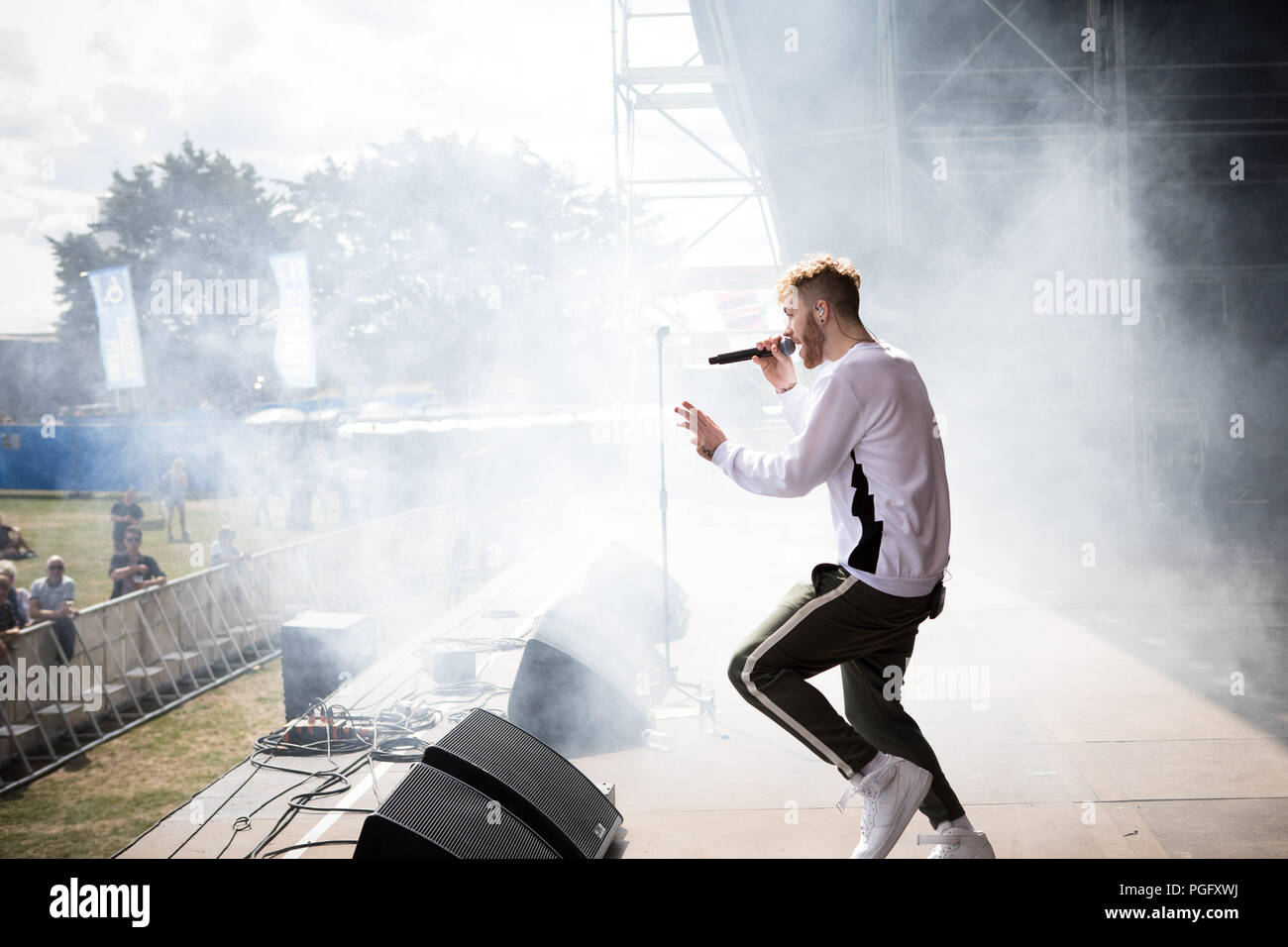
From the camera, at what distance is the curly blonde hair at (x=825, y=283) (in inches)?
109

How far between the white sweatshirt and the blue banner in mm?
18905

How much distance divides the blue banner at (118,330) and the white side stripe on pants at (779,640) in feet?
61.7

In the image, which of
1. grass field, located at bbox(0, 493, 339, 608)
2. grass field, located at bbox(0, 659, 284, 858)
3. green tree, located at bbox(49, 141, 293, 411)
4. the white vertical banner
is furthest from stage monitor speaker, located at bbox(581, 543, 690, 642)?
green tree, located at bbox(49, 141, 293, 411)

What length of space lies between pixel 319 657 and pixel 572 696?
103 inches

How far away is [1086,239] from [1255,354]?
3.87 meters

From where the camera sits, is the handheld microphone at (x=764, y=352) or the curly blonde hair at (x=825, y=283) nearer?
the curly blonde hair at (x=825, y=283)

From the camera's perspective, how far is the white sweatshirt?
2.57m

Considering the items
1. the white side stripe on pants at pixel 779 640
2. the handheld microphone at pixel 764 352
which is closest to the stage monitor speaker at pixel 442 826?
the white side stripe on pants at pixel 779 640

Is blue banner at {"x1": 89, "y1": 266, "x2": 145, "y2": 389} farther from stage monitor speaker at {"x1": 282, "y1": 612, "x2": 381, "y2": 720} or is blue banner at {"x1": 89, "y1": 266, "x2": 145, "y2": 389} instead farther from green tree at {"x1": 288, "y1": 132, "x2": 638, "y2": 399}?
stage monitor speaker at {"x1": 282, "y1": 612, "x2": 381, "y2": 720}

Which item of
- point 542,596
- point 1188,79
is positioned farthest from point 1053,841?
point 1188,79

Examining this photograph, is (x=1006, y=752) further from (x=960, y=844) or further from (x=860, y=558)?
(x=860, y=558)

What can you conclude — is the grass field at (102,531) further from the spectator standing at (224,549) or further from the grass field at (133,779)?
the grass field at (133,779)

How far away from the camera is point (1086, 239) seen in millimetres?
8812
